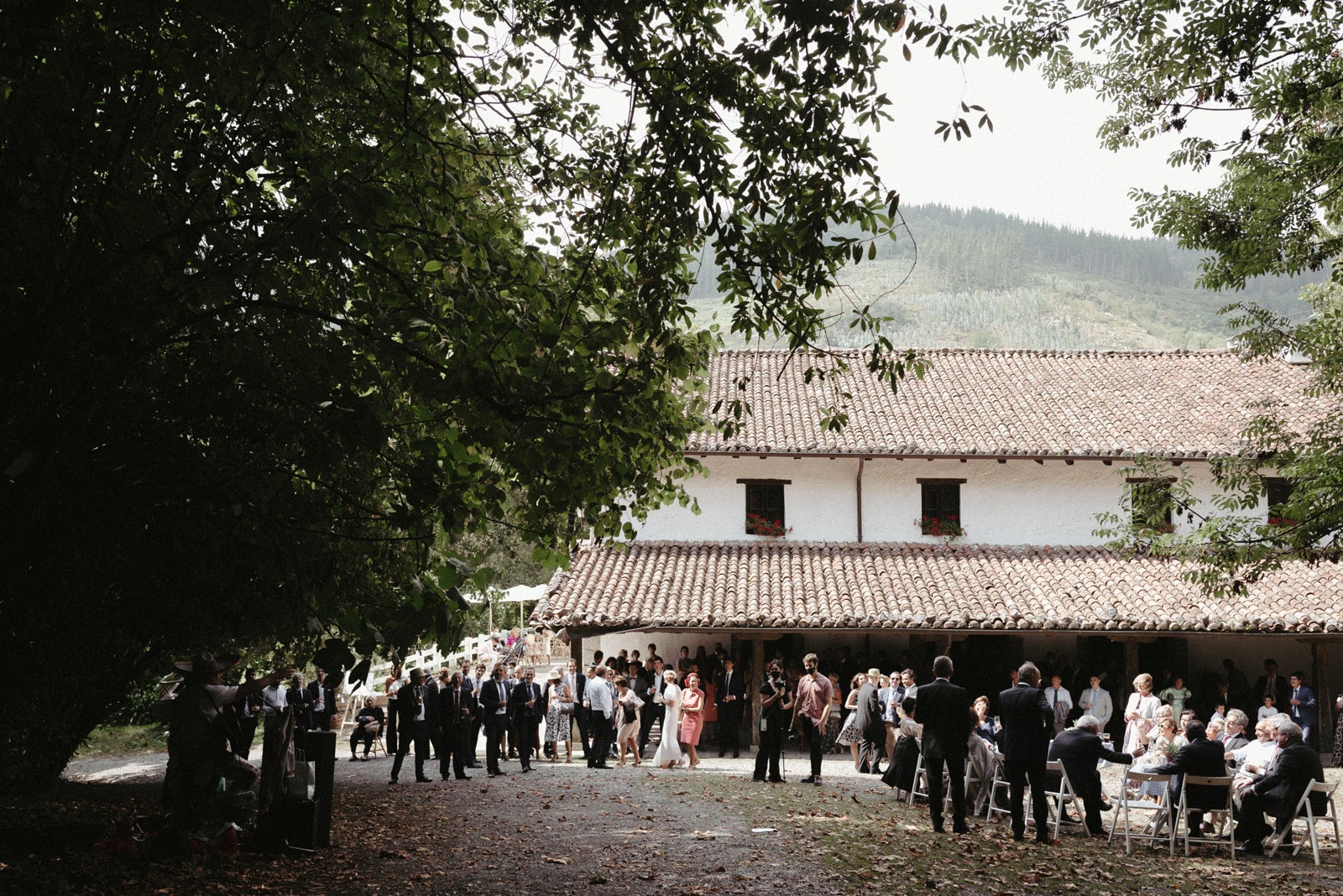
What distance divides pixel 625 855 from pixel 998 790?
219 inches

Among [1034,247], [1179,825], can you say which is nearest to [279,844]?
[1179,825]

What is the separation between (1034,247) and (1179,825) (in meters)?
167

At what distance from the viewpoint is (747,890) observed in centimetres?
927

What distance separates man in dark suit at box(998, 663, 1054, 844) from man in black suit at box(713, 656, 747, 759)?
1048 centimetres

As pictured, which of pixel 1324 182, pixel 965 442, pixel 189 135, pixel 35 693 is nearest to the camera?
pixel 189 135

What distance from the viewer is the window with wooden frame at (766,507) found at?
26.8 m

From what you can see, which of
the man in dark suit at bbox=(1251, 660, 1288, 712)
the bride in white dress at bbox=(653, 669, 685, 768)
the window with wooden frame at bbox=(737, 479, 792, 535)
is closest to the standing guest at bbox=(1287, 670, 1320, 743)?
the man in dark suit at bbox=(1251, 660, 1288, 712)

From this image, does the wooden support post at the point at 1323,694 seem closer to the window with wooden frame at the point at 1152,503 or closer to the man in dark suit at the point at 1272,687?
the man in dark suit at the point at 1272,687

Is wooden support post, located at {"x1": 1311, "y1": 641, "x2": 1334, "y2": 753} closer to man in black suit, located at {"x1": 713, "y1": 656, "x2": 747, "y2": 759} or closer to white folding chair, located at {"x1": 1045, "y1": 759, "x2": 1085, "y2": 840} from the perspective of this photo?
man in black suit, located at {"x1": 713, "y1": 656, "x2": 747, "y2": 759}

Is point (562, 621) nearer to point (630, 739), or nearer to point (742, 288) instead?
point (630, 739)

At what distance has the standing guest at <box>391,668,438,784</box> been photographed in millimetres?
18312

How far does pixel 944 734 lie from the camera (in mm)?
12398

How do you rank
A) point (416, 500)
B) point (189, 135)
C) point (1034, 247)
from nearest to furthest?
point (416, 500) → point (189, 135) → point (1034, 247)

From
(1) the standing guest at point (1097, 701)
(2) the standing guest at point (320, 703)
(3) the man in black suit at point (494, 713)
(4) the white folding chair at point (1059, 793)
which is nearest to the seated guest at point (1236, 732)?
(4) the white folding chair at point (1059, 793)
